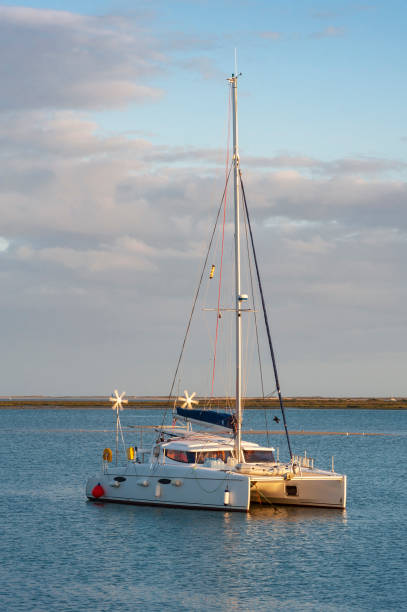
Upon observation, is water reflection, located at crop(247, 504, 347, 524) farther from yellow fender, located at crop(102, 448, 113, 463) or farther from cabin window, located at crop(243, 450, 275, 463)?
yellow fender, located at crop(102, 448, 113, 463)

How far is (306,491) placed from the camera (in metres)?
39.5

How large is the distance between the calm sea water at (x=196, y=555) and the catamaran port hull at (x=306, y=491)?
457 mm

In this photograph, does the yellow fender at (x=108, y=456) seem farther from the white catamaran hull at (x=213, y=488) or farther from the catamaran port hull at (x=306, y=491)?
the catamaran port hull at (x=306, y=491)

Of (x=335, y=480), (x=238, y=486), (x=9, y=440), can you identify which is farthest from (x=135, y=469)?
(x=9, y=440)

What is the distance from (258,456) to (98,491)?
8.04m

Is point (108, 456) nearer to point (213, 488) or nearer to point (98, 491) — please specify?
point (98, 491)

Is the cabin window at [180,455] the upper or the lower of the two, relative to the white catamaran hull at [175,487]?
upper

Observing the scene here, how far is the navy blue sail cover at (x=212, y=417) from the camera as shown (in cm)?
4074

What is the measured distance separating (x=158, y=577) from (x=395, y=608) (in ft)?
25.6

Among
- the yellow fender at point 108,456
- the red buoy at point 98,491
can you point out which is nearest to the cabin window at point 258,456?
the yellow fender at point 108,456

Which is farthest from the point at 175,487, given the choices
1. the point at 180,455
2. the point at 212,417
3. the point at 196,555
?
the point at 196,555

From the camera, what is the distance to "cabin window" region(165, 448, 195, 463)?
129ft

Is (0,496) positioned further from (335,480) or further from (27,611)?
(27,611)

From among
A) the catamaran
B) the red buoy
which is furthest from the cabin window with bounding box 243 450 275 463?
the red buoy
